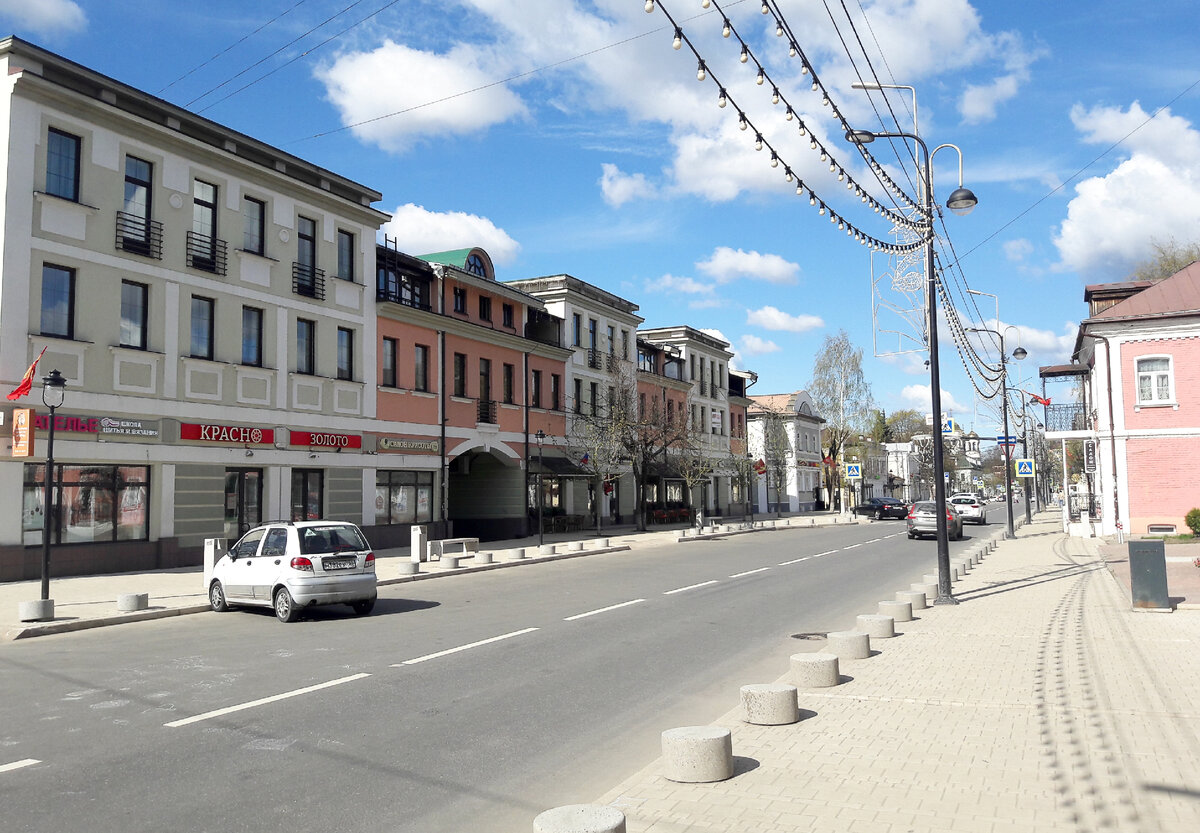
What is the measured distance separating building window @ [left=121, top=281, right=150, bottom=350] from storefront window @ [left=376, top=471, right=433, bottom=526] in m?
9.47

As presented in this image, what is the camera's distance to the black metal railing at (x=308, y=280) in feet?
90.2

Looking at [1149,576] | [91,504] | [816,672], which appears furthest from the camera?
[91,504]

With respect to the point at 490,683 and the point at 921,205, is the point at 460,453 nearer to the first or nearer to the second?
the point at 921,205

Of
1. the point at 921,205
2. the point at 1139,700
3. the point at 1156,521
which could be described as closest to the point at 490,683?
the point at 1139,700

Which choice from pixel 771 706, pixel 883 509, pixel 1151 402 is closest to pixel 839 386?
pixel 883 509

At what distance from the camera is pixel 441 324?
3359cm

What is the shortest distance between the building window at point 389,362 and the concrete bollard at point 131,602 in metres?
16.1

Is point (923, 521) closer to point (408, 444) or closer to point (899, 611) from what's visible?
point (408, 444)

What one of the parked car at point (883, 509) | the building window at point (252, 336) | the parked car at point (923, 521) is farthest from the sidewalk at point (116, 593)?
Result: the parked car at point (883, 509)

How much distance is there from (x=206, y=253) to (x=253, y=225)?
2.26 m

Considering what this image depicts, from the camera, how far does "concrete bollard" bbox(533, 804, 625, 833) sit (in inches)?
179

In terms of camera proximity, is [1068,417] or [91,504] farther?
[1068,417]

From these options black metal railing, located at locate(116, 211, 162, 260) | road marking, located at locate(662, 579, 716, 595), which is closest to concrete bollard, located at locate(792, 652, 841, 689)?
road marking, located at locate(662, 579, 716, 595)

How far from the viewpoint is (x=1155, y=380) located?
3089 cm
